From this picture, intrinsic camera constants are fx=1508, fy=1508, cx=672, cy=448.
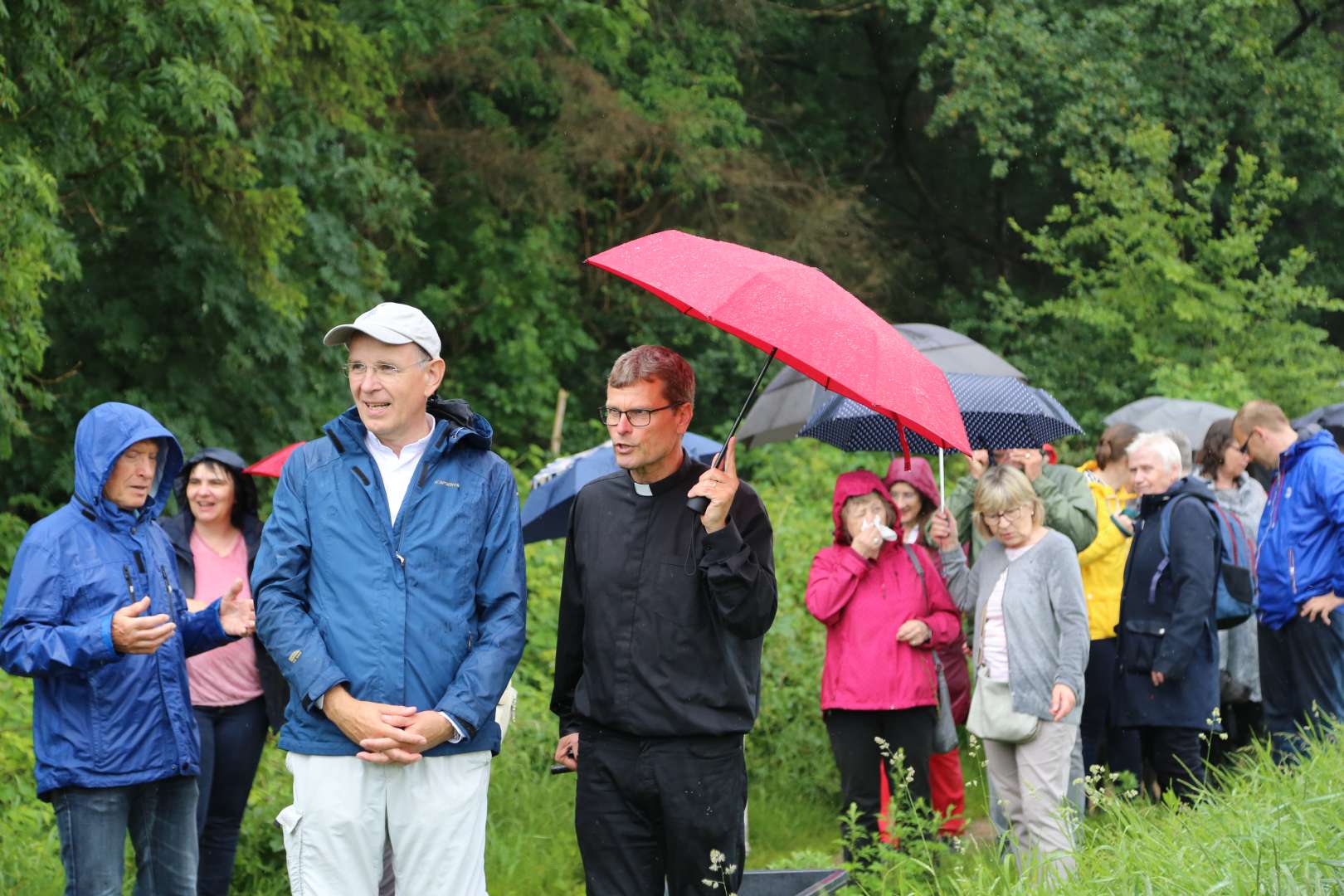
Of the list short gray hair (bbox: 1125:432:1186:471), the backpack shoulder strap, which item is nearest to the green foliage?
short gray hair (bbox: 1125:432:1186:471)

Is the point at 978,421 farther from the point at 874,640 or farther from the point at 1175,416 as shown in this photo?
the point at 1175,416

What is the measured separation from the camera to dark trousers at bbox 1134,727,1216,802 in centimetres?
684

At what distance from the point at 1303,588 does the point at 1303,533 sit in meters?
0.28

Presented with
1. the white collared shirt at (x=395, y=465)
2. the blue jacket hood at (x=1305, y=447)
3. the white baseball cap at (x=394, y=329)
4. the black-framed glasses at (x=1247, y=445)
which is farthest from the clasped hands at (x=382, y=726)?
the black-framed glasses at (x=1247, y=445)

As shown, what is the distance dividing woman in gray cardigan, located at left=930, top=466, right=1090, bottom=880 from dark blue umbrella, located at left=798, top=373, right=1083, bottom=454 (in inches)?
43.9

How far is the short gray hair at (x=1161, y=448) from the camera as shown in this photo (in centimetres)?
715

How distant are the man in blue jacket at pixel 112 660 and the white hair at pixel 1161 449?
14.2 ft

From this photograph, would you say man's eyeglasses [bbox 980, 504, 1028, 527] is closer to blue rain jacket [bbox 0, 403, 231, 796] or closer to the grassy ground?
the grassy ground

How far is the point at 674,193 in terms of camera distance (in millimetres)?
19969

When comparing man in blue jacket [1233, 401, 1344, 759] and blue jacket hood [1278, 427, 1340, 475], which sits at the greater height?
blue jacket hood [1278, 427, 1340, 475]

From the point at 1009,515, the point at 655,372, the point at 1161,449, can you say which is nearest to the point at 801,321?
the point at 655,372

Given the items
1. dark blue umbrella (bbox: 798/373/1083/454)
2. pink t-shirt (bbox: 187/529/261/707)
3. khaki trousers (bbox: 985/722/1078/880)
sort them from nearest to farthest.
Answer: pink t-shirt (bbox: 187/529/261/707)
khaki trousers (bbox: 985/722/1078/880)
dark blue umbrella (bbox: 798/373/1083/454)

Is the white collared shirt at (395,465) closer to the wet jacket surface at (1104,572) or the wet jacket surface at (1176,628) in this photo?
the wet jacket surface at (1176,628)

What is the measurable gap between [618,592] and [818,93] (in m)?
20.6
